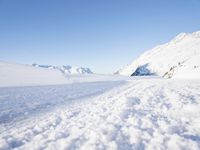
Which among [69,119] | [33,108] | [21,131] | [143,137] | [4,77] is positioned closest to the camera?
[143,137]

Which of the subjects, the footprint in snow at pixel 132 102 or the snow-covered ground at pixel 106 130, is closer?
the snow-covered ground at pixel 106 130

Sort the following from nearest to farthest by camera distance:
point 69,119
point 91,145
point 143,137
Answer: point 91,145, point 143,137, point 69,119

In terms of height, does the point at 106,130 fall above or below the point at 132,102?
below

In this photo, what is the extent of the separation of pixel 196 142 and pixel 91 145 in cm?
253

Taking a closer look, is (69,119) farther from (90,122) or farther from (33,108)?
(33,108)

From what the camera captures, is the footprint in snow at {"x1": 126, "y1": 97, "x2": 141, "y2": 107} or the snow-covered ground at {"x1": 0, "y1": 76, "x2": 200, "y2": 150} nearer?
the snow-covered ground at {"x1": 0, "y1": 76, "x2": 200, "y2": 150}

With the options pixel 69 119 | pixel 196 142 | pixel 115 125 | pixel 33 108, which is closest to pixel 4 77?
pixel 33 108

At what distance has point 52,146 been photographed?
5.57 m

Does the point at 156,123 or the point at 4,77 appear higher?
the point at 4,77

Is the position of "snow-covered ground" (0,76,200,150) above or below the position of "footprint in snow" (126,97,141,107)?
below

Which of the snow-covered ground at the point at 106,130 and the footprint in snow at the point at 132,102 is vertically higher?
the footprint in snow at the point at 132,102

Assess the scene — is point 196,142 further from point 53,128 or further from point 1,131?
point 1,131

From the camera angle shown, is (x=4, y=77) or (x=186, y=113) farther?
(x=4, y=77)

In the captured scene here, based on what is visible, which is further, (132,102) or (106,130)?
(132,102)
